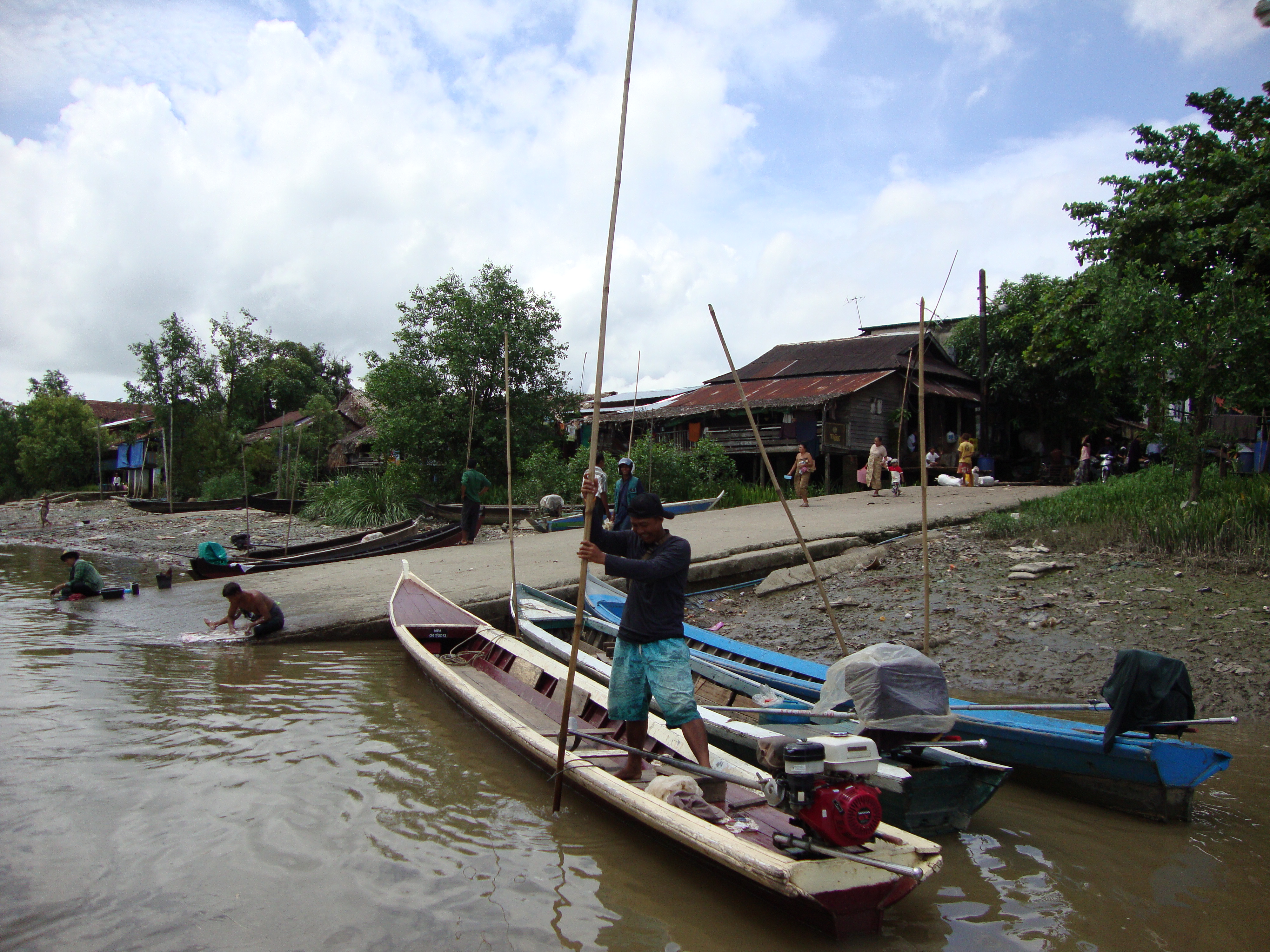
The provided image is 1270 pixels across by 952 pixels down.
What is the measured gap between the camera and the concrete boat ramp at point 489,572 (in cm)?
912

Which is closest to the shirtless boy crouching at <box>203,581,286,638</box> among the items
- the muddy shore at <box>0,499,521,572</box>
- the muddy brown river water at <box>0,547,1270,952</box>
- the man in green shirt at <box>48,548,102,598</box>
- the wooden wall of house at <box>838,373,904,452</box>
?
the muddy brown river water at <box>0,547,1270,952</box>

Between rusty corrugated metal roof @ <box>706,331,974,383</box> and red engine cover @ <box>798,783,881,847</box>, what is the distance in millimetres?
20503

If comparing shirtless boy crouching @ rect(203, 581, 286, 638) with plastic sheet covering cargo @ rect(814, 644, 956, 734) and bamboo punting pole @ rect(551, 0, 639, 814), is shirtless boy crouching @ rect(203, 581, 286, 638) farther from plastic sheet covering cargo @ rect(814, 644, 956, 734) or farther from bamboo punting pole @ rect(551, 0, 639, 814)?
plastic sheet covering cargo @ rect(814, 644, 956, 734)

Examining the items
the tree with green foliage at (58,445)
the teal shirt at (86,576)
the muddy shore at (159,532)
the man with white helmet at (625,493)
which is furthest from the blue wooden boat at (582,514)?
the tree with green foliage at (58,445)

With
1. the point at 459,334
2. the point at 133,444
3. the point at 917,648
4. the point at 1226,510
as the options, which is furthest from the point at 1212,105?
the point at 133,444

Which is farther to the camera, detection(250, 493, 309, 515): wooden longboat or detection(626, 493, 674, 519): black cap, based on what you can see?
detection(250, 493, 309, 515): wooden longboat

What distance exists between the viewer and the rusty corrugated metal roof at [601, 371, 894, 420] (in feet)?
68.6

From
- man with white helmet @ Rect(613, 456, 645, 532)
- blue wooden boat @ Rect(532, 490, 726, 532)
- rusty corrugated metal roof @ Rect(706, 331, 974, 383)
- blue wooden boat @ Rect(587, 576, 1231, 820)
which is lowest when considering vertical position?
blue wooden boat @ Rect(587, 576, 1231, 820)

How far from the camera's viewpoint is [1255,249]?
1129 cm

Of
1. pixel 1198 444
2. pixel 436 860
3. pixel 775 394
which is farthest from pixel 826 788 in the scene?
pixel 775 394

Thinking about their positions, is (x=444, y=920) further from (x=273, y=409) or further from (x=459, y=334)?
(x=273, y=409)

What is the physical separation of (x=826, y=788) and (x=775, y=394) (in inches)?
783

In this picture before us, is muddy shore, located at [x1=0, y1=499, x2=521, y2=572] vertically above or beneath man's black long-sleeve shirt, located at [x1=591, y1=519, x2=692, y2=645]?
beneath

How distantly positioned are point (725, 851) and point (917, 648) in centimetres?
498
